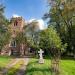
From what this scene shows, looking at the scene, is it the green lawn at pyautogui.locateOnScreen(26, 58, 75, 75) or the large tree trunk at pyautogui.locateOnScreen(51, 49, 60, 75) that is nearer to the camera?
the green lawn at pyautogui.locateOnScreen(26, 58, 75, 75)

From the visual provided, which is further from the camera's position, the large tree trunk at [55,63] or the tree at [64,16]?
the tree at [64,16]

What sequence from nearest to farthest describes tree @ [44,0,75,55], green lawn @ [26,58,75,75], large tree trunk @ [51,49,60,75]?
green lawn @ [26,58,75,75]
large tree trunk @ [51,49,60,75]
tree @ [44,0,75,55]

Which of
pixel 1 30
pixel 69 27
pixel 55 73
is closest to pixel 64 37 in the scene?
pixel 69 27

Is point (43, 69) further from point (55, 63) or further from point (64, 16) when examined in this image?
point (64, 16)

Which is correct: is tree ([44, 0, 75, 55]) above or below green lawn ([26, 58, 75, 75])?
above

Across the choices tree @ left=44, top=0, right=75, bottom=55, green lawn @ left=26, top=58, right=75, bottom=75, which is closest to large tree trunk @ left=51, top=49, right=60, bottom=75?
green lawn @ left=26, top=58, right=75, bottom=75

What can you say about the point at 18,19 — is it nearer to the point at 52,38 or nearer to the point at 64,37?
the point at 64,37

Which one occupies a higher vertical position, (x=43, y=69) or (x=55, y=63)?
(x=55, y=63)

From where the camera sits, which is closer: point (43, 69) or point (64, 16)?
point (43, 69)

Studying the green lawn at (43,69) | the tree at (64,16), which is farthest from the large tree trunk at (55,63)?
the tree at (64,16)

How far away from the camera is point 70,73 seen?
30391 mm

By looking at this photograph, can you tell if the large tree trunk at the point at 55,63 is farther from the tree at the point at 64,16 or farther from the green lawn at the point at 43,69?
the tree at the point at 64,16

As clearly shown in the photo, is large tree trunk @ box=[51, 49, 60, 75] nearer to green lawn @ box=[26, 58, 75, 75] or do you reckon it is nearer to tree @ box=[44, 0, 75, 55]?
green lawn @ box=[26, 58, 75, 75]

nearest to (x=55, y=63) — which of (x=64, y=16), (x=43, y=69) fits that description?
(x=43, y=69)
